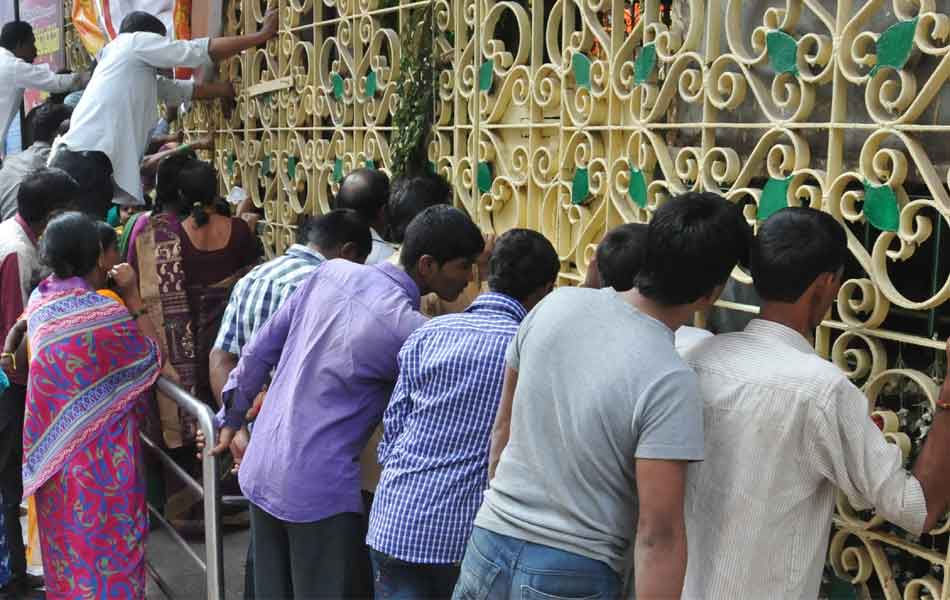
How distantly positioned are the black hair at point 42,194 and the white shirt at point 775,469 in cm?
315

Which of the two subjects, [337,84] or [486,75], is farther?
[337,84]

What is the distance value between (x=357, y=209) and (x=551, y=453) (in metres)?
1.76

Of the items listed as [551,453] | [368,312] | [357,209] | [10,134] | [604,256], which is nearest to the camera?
[551,453]

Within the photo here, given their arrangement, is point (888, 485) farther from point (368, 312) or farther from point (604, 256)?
point (368, 312)

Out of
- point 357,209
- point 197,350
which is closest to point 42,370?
point 197,350

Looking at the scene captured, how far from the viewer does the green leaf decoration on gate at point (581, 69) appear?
11.0 feet

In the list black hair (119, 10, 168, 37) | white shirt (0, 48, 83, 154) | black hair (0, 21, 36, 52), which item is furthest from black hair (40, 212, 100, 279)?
black hair (0, 21, 36, 52)

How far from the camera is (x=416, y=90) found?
4.23 metres

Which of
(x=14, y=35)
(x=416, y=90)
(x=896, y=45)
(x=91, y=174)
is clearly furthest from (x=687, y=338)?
(x=14, y=35)

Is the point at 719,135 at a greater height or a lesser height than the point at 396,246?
greater

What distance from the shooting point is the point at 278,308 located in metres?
3.24

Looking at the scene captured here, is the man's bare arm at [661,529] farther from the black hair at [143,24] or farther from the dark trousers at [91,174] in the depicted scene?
the black hair at [143,24]

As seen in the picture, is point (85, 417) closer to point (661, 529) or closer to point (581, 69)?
point (581, 69)

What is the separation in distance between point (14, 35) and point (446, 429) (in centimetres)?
559
